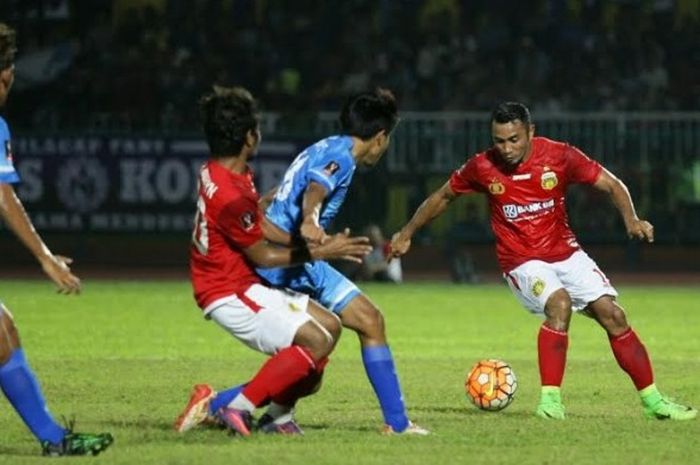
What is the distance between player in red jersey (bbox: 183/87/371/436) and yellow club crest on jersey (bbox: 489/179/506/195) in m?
2.17

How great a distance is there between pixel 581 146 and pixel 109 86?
27.0ft

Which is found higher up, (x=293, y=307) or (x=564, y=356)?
(x=293, y=307)

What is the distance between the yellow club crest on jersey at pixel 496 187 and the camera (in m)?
11.3

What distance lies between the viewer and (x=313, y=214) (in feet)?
30.5

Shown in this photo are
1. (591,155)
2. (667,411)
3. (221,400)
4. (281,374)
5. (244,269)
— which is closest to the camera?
(281,374)

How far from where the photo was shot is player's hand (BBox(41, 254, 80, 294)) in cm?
824

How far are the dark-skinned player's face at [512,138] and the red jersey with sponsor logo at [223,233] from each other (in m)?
2.23

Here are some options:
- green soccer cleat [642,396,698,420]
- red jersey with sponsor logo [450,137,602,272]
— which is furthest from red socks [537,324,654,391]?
red jersey with sponsor logo [450,137,602,272]

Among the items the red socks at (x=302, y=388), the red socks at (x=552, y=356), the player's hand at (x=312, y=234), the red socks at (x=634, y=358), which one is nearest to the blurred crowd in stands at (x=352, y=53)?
the red socks at (x=634, y=358)

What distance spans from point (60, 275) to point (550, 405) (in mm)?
3665

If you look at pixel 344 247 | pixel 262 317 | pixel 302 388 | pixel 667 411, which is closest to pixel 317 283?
pixel 302 388

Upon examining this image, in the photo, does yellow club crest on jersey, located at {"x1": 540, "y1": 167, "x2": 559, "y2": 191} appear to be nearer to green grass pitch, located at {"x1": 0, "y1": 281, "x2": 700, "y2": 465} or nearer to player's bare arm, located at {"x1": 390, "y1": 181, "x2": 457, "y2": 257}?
player's bare arm, located at {"x1": 390, "y1": 181, "x2": 457, "y2": 257}

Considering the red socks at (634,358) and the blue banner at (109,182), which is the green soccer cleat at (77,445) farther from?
the blue banner at (109,182)

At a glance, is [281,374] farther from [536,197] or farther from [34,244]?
[536,197]
